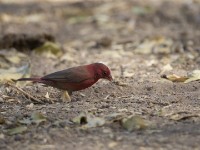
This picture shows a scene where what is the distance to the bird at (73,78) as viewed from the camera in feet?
18.9

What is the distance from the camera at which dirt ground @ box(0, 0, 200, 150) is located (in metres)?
4.41

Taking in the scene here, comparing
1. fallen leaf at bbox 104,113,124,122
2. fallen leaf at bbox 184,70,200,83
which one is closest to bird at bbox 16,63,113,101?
fallen leaf at bbox 184,70,200,83

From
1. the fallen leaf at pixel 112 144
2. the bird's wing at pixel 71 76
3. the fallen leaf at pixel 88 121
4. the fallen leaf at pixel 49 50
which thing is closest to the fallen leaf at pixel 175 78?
the bird's wing at pixel 71 76

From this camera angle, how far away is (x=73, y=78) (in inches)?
228

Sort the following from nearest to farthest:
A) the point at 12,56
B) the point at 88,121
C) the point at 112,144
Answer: the point at 112,144
the point at 88,121
the point at 12,56

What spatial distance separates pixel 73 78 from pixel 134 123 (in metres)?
1.35

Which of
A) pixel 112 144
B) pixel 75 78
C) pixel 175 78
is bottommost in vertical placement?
pixel 112 144

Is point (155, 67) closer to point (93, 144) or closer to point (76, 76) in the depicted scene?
point (76, 76)

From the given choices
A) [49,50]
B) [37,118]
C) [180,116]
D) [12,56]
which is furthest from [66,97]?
[49,50]

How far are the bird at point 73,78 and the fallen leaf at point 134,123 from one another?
48.2 inches

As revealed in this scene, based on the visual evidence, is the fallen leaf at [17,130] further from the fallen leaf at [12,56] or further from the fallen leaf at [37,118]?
the fallen leaf at [12,56]

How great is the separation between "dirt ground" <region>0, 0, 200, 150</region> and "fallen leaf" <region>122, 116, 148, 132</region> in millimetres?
46

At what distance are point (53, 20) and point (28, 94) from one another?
18.5ft

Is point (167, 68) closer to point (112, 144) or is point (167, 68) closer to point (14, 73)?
point (14, 73)
